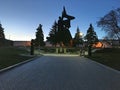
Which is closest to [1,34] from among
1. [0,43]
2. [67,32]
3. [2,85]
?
[0,43]

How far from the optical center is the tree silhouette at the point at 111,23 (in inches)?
2426

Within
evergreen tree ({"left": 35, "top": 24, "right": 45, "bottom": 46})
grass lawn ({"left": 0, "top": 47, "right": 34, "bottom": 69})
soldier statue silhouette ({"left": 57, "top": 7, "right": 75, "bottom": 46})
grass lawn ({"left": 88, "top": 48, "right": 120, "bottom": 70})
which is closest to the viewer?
grass lawn ({"left": 0, "top": 47, "right": 34, "bottom": 69})

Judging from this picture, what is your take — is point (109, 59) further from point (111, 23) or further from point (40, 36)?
point (40, 36)

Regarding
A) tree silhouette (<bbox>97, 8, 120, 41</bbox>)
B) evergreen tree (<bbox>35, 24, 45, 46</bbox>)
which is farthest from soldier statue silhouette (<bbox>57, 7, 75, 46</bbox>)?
evergreen tree (<bbox>35, 24, 45, 46</bbox>)

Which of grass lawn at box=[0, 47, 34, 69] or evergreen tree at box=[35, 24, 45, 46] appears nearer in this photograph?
grass lawn at box=[0, 47, 34, 69]

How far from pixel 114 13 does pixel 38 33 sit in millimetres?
55856

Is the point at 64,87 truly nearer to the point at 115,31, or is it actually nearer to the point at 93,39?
the point at 115,31

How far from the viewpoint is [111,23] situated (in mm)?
61969

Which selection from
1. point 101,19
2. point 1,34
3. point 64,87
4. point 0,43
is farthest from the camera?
point 1,34

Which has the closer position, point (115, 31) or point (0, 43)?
point (115, 31)

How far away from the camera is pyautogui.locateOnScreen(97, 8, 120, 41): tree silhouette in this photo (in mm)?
61625

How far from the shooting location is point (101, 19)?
207ft

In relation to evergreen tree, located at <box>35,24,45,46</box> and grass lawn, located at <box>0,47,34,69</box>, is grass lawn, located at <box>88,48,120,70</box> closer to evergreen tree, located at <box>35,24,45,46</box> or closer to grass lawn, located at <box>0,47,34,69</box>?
grass lawn, located at <box>0,47,34,69</box>

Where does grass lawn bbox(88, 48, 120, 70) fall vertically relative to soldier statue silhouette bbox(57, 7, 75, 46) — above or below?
below
